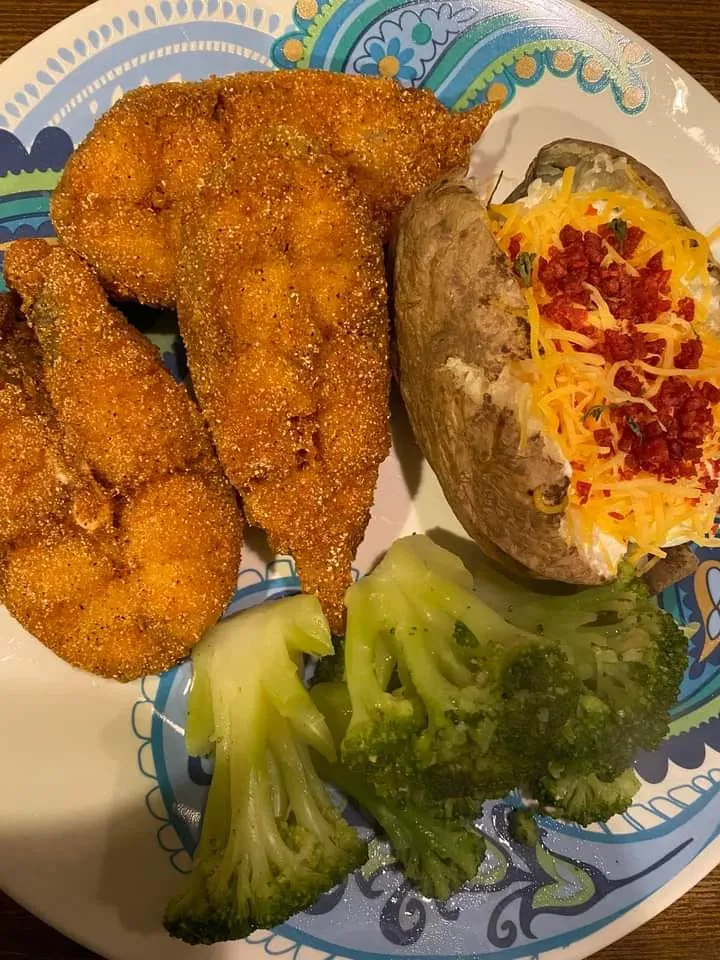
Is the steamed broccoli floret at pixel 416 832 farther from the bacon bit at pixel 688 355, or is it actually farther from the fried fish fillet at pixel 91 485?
the bacon bit at pixel 688 355

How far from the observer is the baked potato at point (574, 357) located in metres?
1.24

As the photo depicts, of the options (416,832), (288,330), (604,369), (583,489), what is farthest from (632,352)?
(416,832)

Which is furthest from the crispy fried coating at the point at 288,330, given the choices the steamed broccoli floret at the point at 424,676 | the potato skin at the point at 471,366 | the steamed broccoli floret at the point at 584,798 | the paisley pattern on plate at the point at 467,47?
the steamed broccoli floret at the point at 584,798

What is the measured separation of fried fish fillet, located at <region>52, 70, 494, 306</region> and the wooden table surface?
467 mm

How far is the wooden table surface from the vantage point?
1.74m

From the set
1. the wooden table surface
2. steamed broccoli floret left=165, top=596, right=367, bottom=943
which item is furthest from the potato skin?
→ the wooden table surface

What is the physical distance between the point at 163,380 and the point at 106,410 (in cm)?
13

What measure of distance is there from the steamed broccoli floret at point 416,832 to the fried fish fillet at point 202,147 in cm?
92

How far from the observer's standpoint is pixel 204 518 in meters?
1.48

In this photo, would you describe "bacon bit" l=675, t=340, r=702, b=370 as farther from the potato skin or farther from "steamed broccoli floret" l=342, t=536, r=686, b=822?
"steamed broccoli floret" l=342, t=536, r=686, b=822

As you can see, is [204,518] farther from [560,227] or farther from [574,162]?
[574,162]

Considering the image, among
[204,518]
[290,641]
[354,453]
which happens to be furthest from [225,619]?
[354,453]

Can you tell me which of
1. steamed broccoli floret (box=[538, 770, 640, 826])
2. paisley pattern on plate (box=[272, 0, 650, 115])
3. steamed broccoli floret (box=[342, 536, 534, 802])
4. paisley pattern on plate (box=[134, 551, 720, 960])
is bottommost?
paisley pattern on plate (box=[134, 551, 720, 960])

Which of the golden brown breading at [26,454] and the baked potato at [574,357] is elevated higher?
the baked potato at [574,357]
